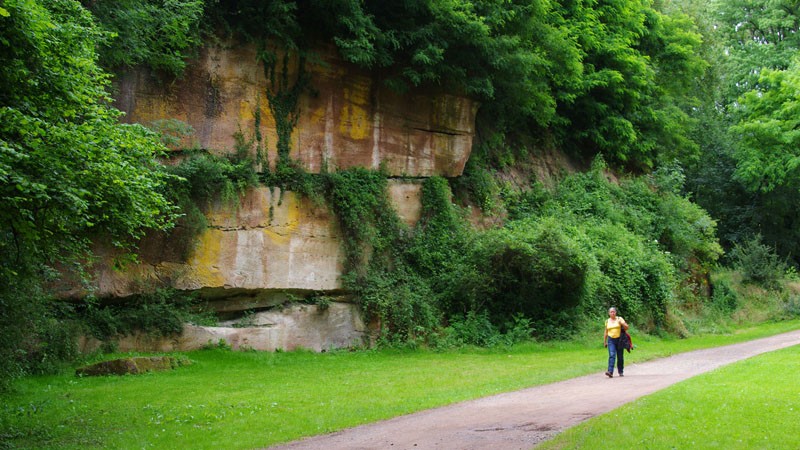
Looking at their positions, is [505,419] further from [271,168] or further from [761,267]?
[761,267]

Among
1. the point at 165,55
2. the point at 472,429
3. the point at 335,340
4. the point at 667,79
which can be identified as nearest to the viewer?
the point at 472,429

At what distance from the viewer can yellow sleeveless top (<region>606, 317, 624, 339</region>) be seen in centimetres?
1644

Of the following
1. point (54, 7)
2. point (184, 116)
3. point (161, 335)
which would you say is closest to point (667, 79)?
point (184, 116)

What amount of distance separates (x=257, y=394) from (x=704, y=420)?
27.7 ft

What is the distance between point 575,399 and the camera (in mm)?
12891

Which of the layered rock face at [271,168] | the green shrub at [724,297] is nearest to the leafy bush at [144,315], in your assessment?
the layered rock face at [271,168]

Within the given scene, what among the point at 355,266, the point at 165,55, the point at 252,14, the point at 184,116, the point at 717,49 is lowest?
the point at 355,266

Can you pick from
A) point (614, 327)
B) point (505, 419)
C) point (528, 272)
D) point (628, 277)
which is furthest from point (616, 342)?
point (628, 277)

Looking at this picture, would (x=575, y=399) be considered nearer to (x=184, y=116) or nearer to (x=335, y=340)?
(x=335, y=340)

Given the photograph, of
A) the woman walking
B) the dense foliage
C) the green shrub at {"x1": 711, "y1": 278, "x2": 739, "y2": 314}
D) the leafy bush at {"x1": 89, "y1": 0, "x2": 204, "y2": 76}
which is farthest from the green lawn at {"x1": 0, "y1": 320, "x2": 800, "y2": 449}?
the green shrub at {"x1": 711, "y1": 278, "x2": 739, "y2": 314}

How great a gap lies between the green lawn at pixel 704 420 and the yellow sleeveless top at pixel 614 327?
2.73m

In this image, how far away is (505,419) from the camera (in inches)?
440

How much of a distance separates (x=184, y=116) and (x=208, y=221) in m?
3.36

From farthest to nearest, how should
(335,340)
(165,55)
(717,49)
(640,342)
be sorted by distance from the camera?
1. (717,49)
2. (640,342)
3. (335,340)
4. (165,55)
